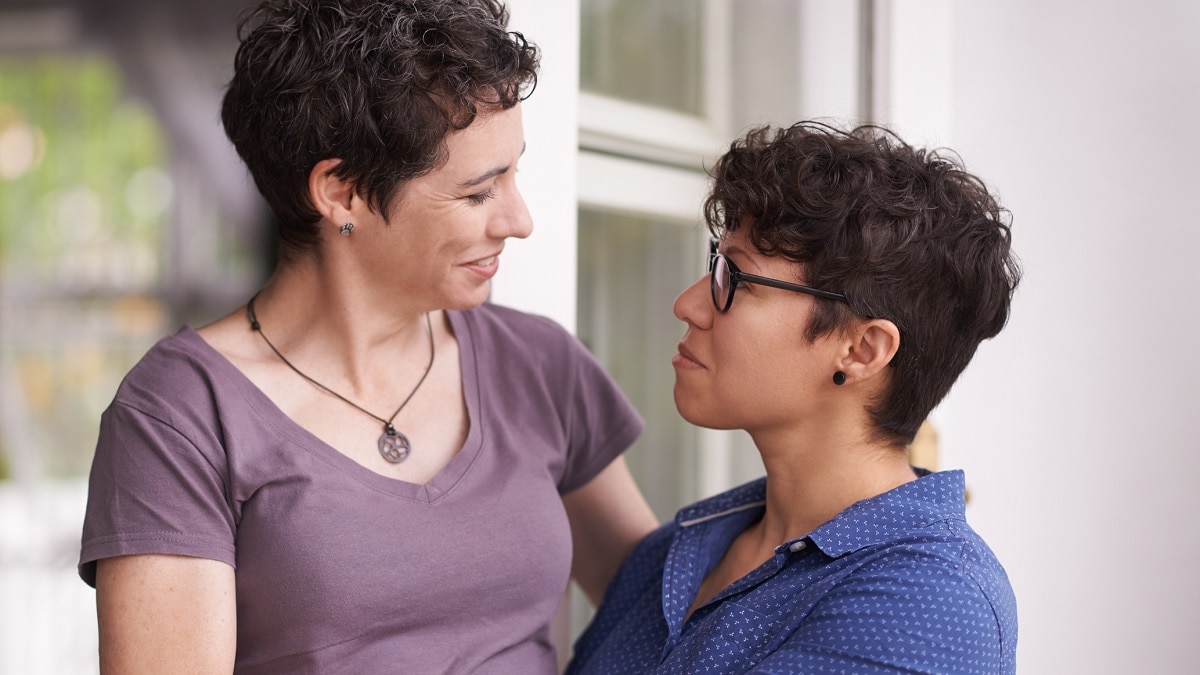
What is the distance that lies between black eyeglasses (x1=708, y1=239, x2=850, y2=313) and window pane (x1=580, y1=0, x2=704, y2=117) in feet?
2.03

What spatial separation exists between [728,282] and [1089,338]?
52.6 inches

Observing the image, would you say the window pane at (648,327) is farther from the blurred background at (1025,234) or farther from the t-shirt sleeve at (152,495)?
the t-shirt sleeve at (152,495)

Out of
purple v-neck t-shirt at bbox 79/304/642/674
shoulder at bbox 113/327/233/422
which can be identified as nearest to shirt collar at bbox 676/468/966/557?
purple v-neck t-shirt at bbox 79/304/642/674

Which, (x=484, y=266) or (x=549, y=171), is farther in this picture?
(x=549, y=171)

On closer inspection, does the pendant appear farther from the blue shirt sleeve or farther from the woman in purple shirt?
the blue shirt sleeve

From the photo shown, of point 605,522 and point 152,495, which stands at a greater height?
point 152,495

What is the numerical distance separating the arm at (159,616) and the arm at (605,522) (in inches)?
26.6

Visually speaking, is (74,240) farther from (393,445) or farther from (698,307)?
(698,307)

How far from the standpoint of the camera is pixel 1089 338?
2.47 meters

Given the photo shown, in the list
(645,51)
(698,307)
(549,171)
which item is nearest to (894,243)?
(698,307)

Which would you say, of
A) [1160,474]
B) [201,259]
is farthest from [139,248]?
[1160,474]

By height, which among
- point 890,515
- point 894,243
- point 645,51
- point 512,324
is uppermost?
point 645,51

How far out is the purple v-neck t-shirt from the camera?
1381 millimetres

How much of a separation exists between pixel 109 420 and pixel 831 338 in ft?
3.03
